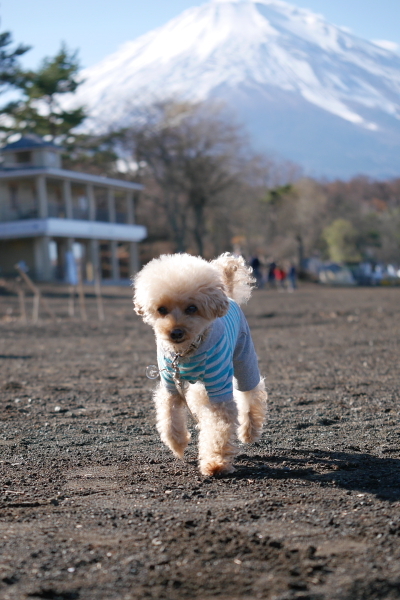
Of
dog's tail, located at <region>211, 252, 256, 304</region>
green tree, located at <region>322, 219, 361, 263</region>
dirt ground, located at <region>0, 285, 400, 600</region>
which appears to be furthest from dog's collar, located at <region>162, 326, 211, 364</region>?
green tree, located at <region>322, 219, 361, 263</region>

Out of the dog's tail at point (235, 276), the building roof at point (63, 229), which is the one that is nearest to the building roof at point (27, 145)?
the building roof at point (63, 229)

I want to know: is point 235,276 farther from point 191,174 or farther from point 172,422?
point 191,174

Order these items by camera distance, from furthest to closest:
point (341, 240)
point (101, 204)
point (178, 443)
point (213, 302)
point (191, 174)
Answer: point (341, 240), point (101, 204), point (191, 174), point (178, 443), point (213, 302)

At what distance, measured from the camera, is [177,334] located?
421 centimetres

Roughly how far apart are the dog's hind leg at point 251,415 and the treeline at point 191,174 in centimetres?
4332

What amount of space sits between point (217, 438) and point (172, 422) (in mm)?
399

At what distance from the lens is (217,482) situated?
413 centimetres

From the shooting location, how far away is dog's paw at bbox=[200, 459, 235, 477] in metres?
4.25

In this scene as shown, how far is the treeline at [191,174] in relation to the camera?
52.9 m

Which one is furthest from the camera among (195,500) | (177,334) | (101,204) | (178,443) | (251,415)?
(101,204)

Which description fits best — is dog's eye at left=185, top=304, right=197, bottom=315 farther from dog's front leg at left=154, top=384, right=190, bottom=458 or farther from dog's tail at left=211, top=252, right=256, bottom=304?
Result: dog's tail at left=211, top=252, right=256, bottom=304

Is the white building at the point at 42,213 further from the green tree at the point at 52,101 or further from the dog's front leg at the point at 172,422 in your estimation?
the dog's front leg at the point at 172,422

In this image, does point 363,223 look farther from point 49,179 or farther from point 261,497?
point 261,497

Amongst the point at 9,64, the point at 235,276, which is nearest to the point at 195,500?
the point at 235,276
